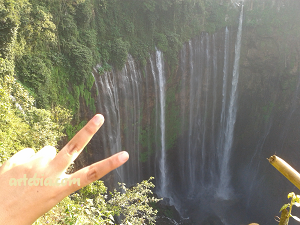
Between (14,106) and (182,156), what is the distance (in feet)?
43.2

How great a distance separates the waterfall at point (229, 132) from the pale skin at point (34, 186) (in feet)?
57.7

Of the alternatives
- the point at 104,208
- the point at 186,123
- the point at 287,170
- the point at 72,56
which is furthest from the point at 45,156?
the point at 186,123

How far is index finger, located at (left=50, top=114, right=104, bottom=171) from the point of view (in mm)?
1061

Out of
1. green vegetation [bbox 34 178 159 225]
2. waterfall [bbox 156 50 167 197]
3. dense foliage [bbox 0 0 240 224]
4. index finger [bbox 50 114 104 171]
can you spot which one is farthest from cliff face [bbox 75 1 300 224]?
index finger [bbox 50 114 104 171]

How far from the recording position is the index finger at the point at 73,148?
1061 mm

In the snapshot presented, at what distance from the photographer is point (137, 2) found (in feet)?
42.1

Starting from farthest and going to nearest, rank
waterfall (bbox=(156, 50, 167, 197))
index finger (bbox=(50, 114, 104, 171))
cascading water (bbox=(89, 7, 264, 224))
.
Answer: waterfall (bbox=(156, 50, 167, 197)), cascading water (bbox=(89, 7, 264, 224)), index finger (bbox=(50, 114, 104, 171))

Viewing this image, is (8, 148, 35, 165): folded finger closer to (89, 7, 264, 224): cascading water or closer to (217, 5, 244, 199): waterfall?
(89, 7, 264, 224): cascading water

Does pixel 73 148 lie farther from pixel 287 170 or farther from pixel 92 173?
pixel 287 170

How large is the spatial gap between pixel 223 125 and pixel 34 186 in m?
17.7

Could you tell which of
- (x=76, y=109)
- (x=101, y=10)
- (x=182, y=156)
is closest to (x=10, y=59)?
(x=76, y=109)

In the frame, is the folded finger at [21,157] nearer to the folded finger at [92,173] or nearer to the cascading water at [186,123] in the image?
the folded finger at [92,173]

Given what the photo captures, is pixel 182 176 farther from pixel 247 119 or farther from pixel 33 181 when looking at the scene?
pixel 33 181

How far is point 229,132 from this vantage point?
17.2 m
